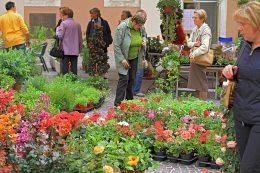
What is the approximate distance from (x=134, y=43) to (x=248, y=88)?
4924 mm

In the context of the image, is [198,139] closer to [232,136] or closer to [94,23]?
[232,136]

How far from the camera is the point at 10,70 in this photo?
329 inches

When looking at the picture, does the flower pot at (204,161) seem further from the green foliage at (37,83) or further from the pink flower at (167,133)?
the green foliage at (37,83)

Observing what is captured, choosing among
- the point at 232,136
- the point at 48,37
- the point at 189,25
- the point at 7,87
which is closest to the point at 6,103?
the point at 232,136

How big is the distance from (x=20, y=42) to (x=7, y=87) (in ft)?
11.5

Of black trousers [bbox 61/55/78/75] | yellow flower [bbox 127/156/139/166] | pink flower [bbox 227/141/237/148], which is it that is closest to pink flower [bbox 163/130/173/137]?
yellow flower [bbox 127/156/139/166]

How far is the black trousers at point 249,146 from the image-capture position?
12.3 feet

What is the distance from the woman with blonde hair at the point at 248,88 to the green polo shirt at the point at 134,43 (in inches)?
187

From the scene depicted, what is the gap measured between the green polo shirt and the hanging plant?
8.76 feet

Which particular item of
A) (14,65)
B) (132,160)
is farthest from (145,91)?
(132,160)

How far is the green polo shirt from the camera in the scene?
8.60 meters

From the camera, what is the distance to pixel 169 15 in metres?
11.3

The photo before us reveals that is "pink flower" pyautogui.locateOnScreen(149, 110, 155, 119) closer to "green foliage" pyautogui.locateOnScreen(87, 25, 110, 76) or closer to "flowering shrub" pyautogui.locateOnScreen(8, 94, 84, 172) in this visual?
"flowering shrub" pyautogui.locateOnScreen(8, 94, 84, 172)

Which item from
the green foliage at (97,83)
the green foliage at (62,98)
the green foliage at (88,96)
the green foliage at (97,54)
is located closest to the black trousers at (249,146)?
the green foliage at (62,98)
